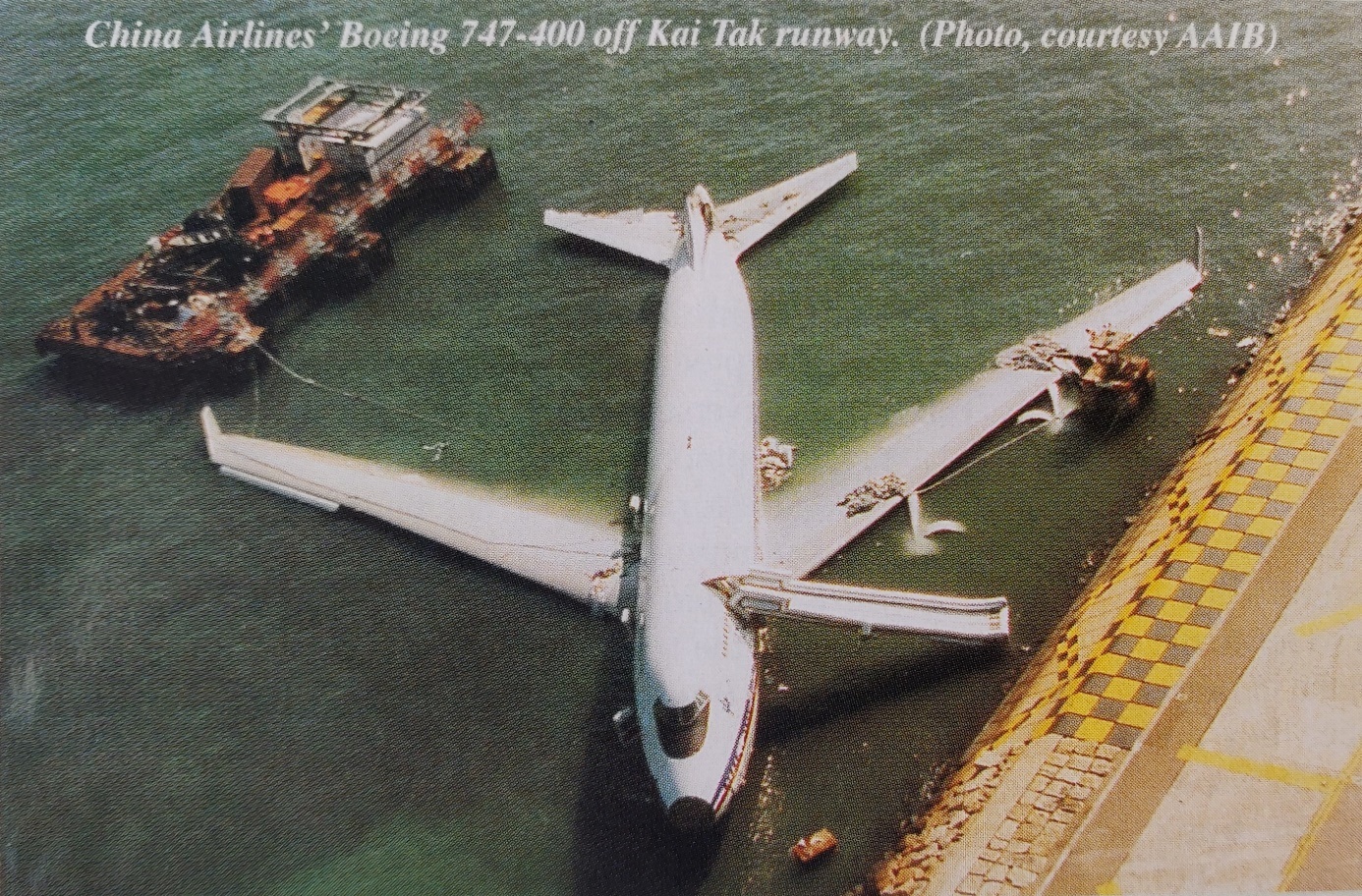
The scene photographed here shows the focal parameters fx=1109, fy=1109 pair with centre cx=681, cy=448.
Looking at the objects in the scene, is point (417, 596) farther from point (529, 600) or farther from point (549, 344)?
point (549, 344)

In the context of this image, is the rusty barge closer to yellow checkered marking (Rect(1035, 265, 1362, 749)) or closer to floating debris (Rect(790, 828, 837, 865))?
floating debris (Rect(790, 828, 837, 865))

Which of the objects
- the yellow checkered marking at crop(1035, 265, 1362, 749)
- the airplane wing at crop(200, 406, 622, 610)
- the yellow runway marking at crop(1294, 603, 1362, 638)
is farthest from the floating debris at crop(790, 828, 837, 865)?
the yellow runway marking at crop(1294, 603, 1362, 638)

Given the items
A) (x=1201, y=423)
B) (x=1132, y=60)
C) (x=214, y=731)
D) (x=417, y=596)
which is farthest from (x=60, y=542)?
(x=1132, y=60)

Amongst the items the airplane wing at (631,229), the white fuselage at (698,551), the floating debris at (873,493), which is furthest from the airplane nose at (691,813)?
the airplane wing at (631,229)

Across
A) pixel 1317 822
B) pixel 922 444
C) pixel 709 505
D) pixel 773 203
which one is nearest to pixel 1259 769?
pixel 1317 822

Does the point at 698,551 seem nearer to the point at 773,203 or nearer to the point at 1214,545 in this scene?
the point at 1214,545

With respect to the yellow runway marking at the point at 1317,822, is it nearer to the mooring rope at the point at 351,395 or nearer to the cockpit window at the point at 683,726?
the cockpit window at the point at 683,726
